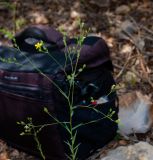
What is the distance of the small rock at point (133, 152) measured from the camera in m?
2.43

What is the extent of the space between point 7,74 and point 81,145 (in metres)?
0.53

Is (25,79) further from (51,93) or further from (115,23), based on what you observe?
(115,23)

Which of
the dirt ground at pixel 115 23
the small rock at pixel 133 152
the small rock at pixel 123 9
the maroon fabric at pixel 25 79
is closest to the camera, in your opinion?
the maroon fabric at pixel 25 79

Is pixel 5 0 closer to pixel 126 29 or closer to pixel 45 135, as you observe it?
pixel 126 29

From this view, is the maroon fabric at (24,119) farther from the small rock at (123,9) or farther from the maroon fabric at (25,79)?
the small rock at (123,9)

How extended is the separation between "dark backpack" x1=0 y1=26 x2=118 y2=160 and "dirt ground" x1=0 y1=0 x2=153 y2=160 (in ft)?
1.82

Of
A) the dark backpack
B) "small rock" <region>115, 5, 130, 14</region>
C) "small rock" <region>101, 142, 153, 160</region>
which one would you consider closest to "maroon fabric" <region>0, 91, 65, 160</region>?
the dark backpack

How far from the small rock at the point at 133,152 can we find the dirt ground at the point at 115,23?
0.60m

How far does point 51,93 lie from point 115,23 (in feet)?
5.08

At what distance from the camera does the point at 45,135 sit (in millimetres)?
2453

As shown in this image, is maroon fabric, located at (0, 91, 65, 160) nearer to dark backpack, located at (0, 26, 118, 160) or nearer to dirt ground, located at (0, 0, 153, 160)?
dark backpack, located at (0, 26, 118, 160)

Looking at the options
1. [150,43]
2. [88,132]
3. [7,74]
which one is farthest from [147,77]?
[7,74]

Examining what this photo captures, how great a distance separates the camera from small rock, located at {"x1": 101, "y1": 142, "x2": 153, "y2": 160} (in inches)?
95.8

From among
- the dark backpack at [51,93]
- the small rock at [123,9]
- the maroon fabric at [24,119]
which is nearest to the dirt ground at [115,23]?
the small rock at [123,9]
